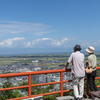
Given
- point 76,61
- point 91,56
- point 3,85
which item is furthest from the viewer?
point 3,85

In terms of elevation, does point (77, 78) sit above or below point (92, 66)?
below

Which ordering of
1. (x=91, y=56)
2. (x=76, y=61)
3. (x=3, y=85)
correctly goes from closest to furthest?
(x=76, y=61)
(x=91, y=56)
(x=3, y=85)

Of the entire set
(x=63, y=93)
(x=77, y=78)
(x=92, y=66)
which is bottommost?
(x=63, y=93)

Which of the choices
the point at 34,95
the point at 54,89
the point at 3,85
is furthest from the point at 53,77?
the point at 3,85

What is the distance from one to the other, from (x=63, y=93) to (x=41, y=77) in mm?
1017

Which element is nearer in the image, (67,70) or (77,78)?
(77,78)

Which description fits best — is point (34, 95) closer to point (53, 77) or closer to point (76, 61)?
point (53, 77)

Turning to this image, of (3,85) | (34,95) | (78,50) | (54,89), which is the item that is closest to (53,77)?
(54,89)

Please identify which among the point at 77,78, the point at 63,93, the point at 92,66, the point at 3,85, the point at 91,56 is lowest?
the point at 63,93

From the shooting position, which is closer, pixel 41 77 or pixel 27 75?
pixel 27 75

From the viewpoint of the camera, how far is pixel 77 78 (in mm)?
4137

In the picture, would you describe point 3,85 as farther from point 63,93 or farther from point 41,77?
point 63,93

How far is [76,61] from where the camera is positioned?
4.06 m

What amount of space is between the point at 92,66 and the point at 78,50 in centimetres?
79
